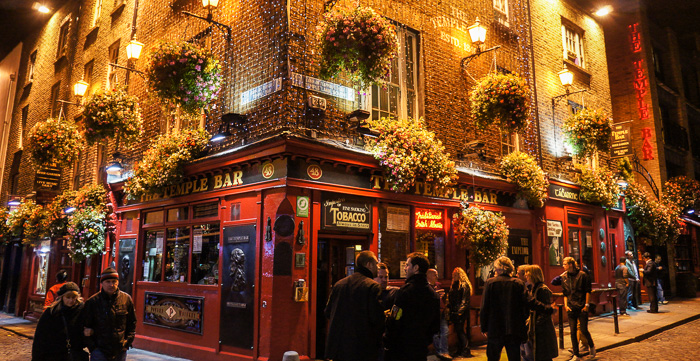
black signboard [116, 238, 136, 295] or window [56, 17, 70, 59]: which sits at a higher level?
window [56, 17, 70, 59]

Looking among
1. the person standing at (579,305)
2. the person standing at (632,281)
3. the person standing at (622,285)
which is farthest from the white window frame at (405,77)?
the person standing at (632,281)

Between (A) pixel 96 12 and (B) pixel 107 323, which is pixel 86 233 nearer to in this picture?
(B) pixel 107 323

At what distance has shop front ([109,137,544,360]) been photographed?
8375 mm

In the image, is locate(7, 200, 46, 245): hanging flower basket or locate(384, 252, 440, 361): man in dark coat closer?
locate(384, 252, 440, 361): man in dark coat

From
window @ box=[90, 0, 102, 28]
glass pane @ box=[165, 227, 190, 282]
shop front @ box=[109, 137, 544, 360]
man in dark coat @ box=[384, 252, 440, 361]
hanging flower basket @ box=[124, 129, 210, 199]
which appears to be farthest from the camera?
window @ box=[90, 0, 102, 28]

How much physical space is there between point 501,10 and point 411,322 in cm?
1251

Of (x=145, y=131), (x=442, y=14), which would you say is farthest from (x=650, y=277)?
(x=145, y=131)

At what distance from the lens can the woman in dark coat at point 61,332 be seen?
5781mm

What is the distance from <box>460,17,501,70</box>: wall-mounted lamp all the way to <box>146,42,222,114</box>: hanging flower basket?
6.47 metres

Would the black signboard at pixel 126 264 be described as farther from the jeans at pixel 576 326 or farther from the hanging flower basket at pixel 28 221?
the jeans at pixel 576 326

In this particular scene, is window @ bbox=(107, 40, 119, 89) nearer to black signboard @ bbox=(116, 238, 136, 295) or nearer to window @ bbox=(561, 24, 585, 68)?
black signboard @ bbox=(116, 238, 136, 295)

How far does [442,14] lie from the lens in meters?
12.6

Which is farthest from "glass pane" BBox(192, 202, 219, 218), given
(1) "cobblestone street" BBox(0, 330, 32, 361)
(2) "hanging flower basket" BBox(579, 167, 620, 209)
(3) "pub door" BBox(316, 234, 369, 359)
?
(2) "hanging flower basket" BBox(579, 167, 620, 209)

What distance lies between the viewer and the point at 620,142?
650 inches
